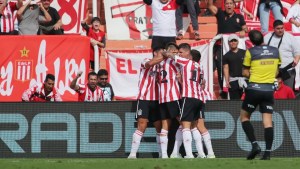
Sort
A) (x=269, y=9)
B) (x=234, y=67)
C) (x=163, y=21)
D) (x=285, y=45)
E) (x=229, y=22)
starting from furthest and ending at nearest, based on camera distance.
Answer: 1. (x=269, y=9)
2. (x=229, y=22)
3. (x=285, y=45)
4. (x=163, y=21)
5. (x=234, y=67)

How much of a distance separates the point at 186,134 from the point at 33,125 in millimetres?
2901

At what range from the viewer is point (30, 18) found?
925 inches

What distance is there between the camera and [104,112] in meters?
20.0

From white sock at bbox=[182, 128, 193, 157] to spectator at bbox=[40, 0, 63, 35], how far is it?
18.5 feet

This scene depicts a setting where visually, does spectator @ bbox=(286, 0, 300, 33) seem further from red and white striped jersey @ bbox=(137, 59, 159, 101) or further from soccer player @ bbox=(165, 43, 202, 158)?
red and white striped jersey @ bbox=(137, 59, 159, 101)

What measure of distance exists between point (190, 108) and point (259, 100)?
194cm

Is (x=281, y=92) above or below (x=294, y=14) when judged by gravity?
below

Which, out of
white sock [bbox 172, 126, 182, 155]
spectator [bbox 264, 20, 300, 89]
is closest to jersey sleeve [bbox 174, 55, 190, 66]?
white sock [bbox 172, 126, 182, 155]

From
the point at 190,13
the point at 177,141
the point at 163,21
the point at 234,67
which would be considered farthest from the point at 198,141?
the point at 190,13

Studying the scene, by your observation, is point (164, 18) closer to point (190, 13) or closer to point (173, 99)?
point (190, 13)

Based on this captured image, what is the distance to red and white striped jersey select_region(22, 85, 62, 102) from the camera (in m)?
20.8

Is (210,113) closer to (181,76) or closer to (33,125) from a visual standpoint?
(181,76)
